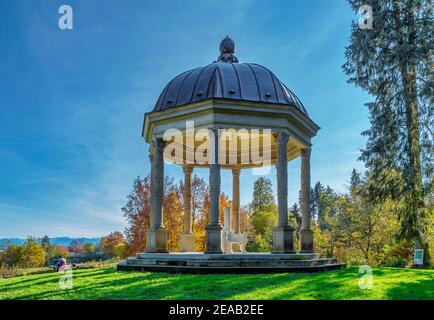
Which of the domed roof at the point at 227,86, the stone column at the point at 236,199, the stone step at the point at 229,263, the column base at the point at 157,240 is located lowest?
the stone step at the point at 229,263

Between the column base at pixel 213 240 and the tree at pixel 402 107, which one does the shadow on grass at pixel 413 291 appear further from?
the tree at pixel 402 107

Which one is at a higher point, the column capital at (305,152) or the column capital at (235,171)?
the column capital at (305,152)

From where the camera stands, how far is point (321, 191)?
10288 cm

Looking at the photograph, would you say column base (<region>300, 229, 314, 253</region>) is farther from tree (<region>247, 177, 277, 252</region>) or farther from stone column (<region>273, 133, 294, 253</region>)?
tree (<region>247, 177, 277, 252</region>)

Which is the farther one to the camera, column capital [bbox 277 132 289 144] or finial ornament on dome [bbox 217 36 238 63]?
finial ornament on dome [bbox 217 36 238 63]

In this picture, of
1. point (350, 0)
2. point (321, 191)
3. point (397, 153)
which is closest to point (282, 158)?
point (397, 153)

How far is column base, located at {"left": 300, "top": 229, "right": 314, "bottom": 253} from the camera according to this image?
17.9 meters

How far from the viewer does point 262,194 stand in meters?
69.1

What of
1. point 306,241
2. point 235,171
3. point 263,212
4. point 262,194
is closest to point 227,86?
point 306,241

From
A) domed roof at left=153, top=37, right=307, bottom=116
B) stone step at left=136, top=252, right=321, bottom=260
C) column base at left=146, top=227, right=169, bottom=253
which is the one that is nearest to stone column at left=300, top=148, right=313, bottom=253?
stone step at left=136, top=252, right=321, bottom=260

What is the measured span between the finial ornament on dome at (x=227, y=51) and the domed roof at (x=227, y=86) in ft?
7.53

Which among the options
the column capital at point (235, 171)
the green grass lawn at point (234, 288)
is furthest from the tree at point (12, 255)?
the green grass lawn at point (234, 288)

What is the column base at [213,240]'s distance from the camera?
15086mm

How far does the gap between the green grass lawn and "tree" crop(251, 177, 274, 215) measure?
54.4 metres
